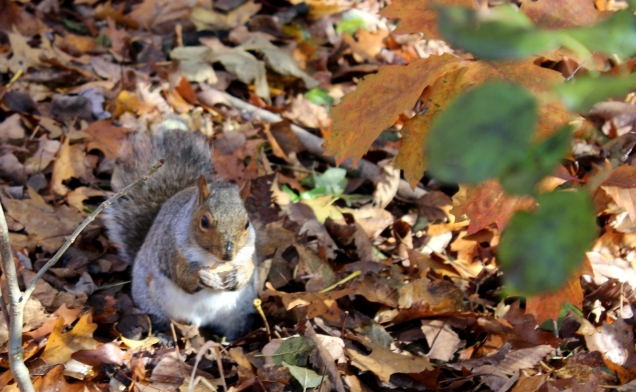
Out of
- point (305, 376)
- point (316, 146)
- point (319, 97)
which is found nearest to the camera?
point (305, 376)

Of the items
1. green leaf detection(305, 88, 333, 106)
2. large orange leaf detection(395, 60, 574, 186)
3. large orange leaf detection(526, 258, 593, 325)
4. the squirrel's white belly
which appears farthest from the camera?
green leaf detection(305, 88, 333, 106)

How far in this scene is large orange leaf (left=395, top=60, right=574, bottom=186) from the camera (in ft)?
3.51

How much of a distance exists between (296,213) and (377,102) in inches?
44.8

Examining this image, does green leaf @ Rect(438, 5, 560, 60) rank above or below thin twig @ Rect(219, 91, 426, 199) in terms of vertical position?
above

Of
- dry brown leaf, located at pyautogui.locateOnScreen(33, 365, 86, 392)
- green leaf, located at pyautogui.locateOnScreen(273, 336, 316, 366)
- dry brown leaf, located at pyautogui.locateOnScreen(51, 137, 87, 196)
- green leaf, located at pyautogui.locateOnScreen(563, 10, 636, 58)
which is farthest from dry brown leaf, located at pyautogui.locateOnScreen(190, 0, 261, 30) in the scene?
green leaf, located at pyautogui.locateOnScreen(563, 10, 636, 58)

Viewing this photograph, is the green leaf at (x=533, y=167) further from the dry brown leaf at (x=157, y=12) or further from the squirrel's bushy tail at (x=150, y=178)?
the dry brown leaf at (x=157, y=12)

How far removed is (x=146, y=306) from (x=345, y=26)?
84.4 inches

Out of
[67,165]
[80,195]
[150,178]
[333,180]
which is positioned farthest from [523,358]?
[67,165]

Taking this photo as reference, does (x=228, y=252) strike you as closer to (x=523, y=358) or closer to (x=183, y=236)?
(x=183, y=236)

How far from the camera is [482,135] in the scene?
368mm

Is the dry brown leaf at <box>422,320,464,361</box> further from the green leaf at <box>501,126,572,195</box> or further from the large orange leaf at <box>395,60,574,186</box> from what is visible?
the green leaf at <box>501,126,572,195</box>

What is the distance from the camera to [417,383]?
182 cm

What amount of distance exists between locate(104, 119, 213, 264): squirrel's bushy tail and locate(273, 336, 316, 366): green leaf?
81 centimetres

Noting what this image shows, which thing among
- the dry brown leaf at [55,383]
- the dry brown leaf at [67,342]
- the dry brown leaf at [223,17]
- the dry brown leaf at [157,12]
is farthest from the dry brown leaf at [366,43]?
the dry brown leaf at [55,383]
